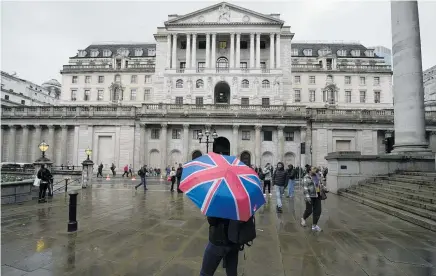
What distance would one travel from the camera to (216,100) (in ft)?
147

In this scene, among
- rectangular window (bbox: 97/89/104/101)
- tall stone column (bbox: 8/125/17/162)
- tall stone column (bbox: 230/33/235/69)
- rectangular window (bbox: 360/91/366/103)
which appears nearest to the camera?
tall stone column (bbox: 8/125/17/162)

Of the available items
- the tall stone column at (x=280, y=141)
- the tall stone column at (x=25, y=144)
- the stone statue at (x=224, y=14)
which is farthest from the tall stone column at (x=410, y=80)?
the tall stone column at (x=25, y=144)

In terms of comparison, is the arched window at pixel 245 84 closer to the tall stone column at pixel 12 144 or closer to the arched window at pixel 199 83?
the arched window at pixel 199 83

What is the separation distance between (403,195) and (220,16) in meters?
41.7

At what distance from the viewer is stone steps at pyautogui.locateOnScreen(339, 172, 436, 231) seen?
322 inches

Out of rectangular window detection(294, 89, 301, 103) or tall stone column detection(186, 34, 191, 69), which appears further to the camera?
rectangular window detection(294, 89, 301, 103)

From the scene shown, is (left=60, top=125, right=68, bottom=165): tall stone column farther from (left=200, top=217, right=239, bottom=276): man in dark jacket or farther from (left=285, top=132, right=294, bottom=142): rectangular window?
(left=200, top=217, right=239, bottom=276): man in dark jacket

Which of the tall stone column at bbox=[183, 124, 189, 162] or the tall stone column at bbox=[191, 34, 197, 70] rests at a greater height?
the tall stone column at bbox=[191, 34, 197, 70]

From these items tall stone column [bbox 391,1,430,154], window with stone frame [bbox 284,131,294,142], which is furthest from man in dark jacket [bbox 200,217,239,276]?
window with stone frame [bbox 284,131,294,142]

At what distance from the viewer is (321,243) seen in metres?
5.77

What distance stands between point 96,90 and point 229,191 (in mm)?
60611

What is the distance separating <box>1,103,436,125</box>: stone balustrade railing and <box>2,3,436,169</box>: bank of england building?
0.45ft

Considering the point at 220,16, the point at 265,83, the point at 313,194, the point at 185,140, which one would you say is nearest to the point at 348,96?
the point at 265,83

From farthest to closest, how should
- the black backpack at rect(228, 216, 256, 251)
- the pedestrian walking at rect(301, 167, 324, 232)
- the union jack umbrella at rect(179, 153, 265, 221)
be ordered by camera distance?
the pedestrian walking at rect(301, 167, 324, 232), the black backpack at rect(228, 216, 256, 251), the union jack umbrella at rect(179, 153, 265, 221)
